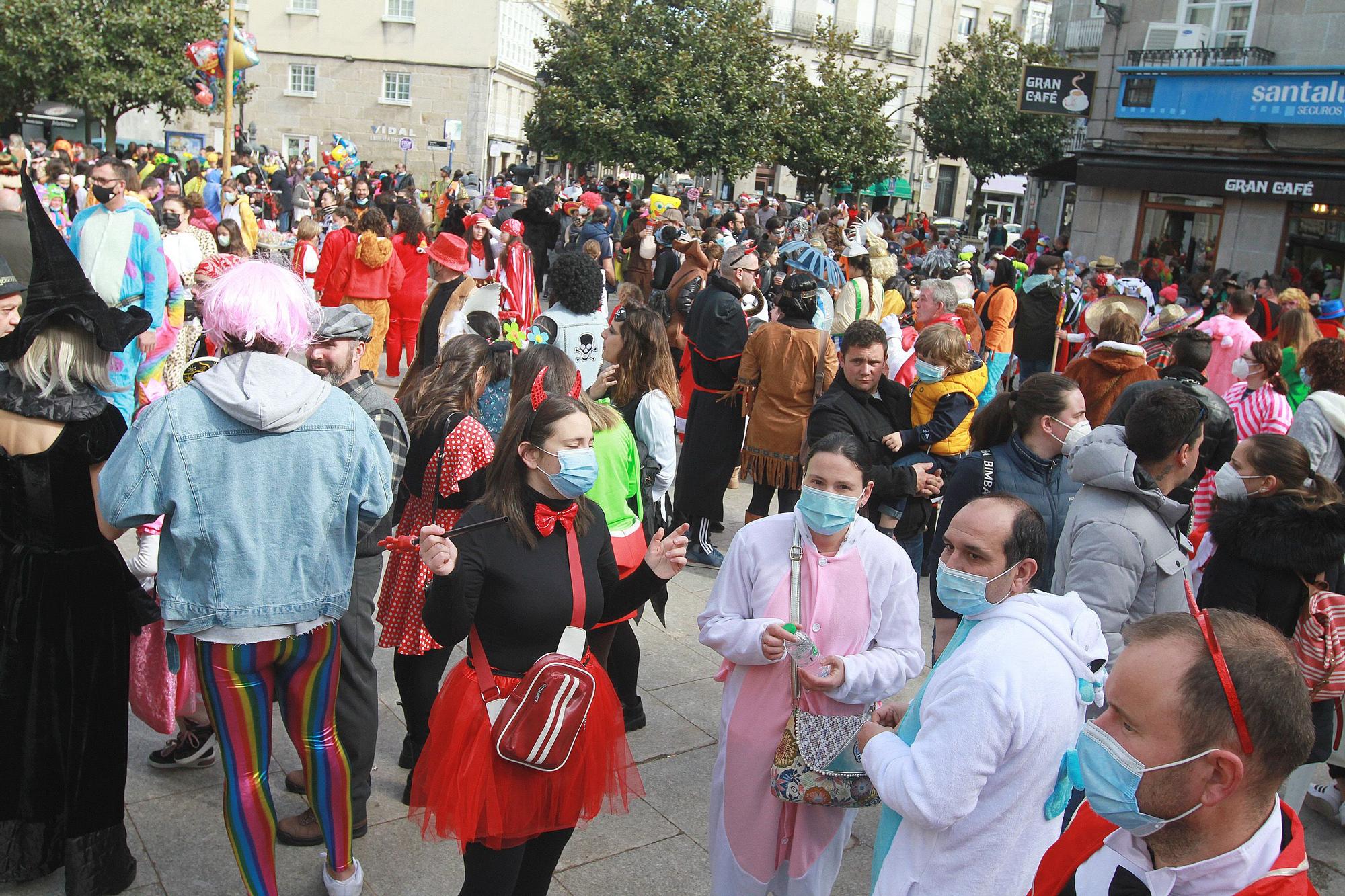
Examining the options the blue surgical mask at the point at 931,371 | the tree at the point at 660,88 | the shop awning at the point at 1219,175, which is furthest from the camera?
the tree at the point at 660,88

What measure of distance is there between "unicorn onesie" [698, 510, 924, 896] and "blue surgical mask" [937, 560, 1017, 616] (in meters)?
0.52

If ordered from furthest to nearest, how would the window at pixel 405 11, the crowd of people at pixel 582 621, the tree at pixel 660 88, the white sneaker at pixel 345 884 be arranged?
the window at pixel 405 11, the tree at pixel 660 88, the white sneaker at pixel 345 884, the crowd of people at pixel 582 621

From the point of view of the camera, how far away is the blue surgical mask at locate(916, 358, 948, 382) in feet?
18.8

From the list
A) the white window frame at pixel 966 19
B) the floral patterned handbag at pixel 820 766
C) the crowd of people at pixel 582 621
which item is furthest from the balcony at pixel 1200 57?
the white window frame at pixel 966 19

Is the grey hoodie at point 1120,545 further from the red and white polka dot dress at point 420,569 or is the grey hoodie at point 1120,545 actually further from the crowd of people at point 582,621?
the red and white polka dot dress at point 420,569

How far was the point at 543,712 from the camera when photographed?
282cm

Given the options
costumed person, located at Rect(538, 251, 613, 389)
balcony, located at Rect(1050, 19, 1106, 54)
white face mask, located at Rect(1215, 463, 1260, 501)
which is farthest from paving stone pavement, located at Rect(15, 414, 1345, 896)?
balcony, located at Rect(1050, 19, 1106, 54)

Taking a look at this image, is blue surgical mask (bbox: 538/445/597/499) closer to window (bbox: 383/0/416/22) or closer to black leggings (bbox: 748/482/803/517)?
black leggings (bbox: 748/482/803/517)

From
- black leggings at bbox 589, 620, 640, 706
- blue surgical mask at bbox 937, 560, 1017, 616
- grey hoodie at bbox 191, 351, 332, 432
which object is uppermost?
grey hoodie at bbox 191, 351, 332, 432

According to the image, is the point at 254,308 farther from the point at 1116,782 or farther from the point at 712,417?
the point at 712,417

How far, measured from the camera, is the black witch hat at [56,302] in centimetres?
323

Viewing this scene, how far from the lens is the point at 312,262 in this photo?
10.8m

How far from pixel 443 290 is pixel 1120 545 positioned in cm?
654

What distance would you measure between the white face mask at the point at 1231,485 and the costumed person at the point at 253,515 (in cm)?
294
